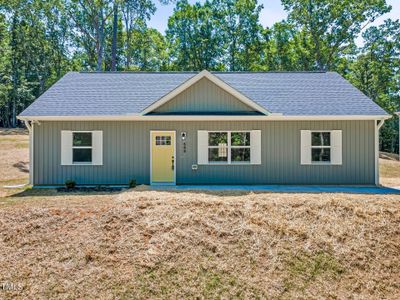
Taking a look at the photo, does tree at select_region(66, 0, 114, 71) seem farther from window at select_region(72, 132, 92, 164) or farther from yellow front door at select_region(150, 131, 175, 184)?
yellow front door at select_region(150, 131, 175, 184)

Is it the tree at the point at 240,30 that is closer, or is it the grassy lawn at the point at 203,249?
the grassy lawn at the point at 203,249

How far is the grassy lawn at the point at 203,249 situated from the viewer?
214 inches

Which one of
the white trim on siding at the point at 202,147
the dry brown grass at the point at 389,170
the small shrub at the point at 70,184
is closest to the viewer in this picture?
the small shrub at the point at 70,184

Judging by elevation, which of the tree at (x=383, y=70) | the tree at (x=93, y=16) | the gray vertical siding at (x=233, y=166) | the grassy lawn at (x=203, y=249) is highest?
the tree at (x=93, y=16)

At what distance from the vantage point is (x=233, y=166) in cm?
1288

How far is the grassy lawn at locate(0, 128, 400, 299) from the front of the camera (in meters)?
5.45

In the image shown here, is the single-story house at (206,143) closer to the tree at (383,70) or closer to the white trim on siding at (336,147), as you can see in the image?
the white trim on siding at (336,147)

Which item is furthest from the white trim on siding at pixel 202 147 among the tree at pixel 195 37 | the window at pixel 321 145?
the tree at pixel 195 37

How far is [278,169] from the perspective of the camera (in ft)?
42.1

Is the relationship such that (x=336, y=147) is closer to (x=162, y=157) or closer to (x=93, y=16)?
(x=162, y=157)

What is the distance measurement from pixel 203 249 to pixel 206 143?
692 centimetres

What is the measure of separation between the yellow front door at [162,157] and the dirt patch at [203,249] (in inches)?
192

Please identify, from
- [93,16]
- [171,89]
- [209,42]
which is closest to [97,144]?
[171,89]

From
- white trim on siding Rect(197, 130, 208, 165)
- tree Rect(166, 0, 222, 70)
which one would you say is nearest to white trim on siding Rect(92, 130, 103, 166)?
white trim on siding Rect(197, 130, 208, 165)
